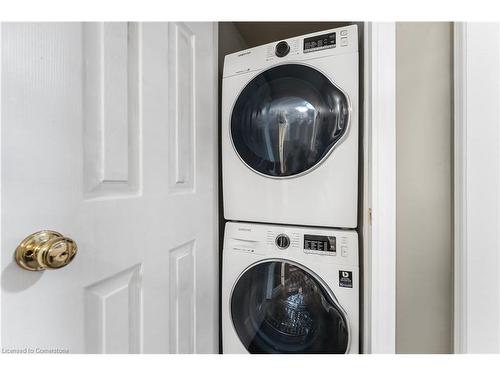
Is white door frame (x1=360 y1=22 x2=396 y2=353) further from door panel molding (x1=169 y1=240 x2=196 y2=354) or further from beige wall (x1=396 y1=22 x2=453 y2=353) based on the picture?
door panel molding (x1=169 y1=240 x2=196 y2=354)

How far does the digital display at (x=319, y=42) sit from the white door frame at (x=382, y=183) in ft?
0.67

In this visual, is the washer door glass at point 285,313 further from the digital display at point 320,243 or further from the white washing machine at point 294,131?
Answer: the white washing machine at point 294,131

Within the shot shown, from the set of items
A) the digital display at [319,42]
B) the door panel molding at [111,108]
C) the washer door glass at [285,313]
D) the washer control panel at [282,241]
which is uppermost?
the digital display at [319,42]

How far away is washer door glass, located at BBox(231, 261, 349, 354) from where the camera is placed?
936mm

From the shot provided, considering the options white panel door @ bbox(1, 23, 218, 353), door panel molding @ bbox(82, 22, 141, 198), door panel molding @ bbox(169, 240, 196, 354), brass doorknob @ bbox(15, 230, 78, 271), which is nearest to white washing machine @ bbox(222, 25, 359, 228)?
white panel door @ bbox(1, 23, 218, 353)

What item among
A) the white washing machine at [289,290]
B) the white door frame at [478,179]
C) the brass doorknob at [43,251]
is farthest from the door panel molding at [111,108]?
the white door frame at [478,179]

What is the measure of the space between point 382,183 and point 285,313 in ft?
2.18

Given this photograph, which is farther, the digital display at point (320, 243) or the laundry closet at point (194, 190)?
the digital display at point (320, 243)

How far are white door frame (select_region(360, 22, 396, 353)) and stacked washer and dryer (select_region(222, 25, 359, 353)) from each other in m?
0.17

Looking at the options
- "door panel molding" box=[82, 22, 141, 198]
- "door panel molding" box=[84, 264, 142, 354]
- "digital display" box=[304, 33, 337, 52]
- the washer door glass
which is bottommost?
the washer door glass

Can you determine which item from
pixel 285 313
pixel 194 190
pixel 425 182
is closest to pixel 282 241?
pixel 285 313

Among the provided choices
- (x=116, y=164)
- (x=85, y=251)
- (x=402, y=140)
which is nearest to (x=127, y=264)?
(x=85, y=251)

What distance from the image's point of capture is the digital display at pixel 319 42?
940 mm

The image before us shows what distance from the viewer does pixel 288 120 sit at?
3.26ft
